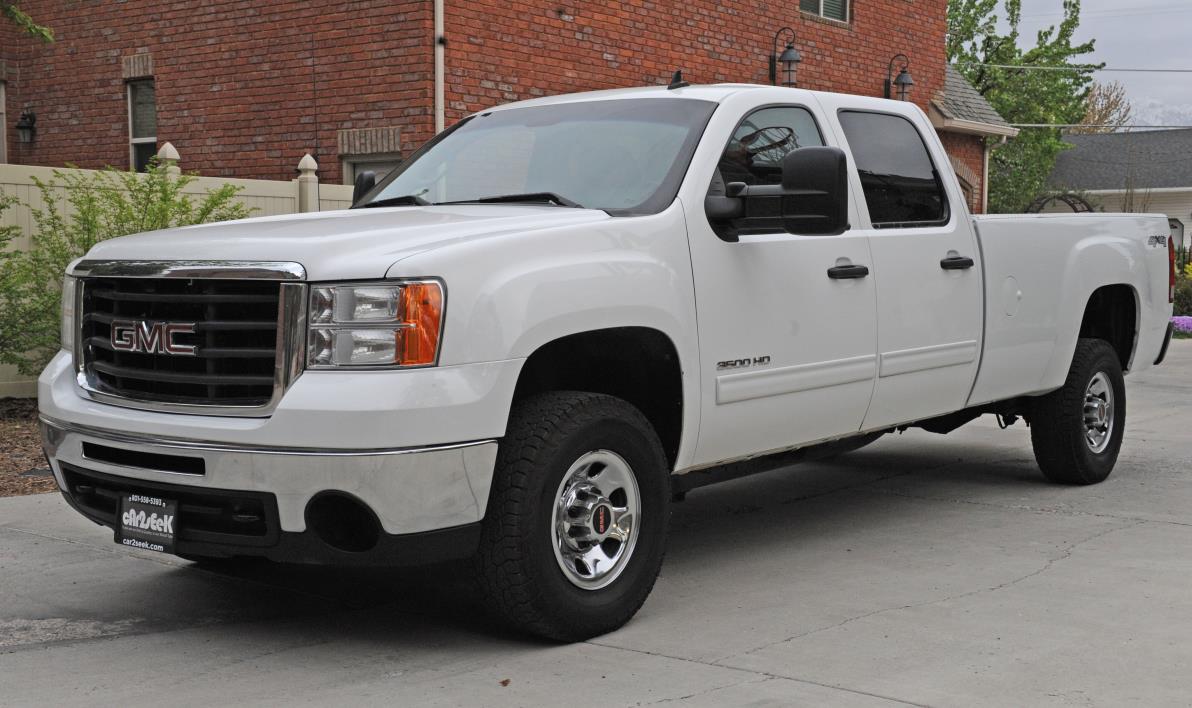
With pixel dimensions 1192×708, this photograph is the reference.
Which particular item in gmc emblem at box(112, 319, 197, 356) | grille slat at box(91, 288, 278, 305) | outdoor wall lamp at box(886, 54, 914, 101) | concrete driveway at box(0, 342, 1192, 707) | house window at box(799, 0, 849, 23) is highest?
house window at box(799, 0, 849, 23)

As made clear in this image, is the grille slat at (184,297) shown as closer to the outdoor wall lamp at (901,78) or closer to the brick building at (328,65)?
the brick building at (328,65)

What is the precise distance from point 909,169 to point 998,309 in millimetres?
898

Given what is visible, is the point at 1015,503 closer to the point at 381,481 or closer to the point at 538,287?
the point at 538,287

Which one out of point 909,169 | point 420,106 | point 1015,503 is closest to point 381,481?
point 909,169

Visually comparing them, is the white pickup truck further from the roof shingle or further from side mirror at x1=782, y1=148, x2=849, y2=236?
the roof shingle

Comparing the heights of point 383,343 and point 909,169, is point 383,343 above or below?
below

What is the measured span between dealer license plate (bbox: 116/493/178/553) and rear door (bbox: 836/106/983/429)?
3.15 metres

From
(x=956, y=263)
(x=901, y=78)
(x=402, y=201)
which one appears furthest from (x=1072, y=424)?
(x=901, y=78)

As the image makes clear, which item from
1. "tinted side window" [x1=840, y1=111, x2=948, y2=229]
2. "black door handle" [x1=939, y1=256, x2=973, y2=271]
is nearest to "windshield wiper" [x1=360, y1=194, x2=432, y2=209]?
"tinted side window" [x1=840, y1=111, x2=948, y2=229]

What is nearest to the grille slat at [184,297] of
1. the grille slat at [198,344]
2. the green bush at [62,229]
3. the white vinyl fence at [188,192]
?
the grille slat at [198,344]

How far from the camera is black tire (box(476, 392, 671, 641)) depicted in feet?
14.9

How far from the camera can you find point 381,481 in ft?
14.0

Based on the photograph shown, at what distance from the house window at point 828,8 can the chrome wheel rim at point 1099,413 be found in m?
10.8

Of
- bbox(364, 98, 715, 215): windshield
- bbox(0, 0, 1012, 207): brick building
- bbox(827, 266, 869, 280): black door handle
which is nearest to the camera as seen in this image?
bbox(364, 98, 715, 215): windshield
